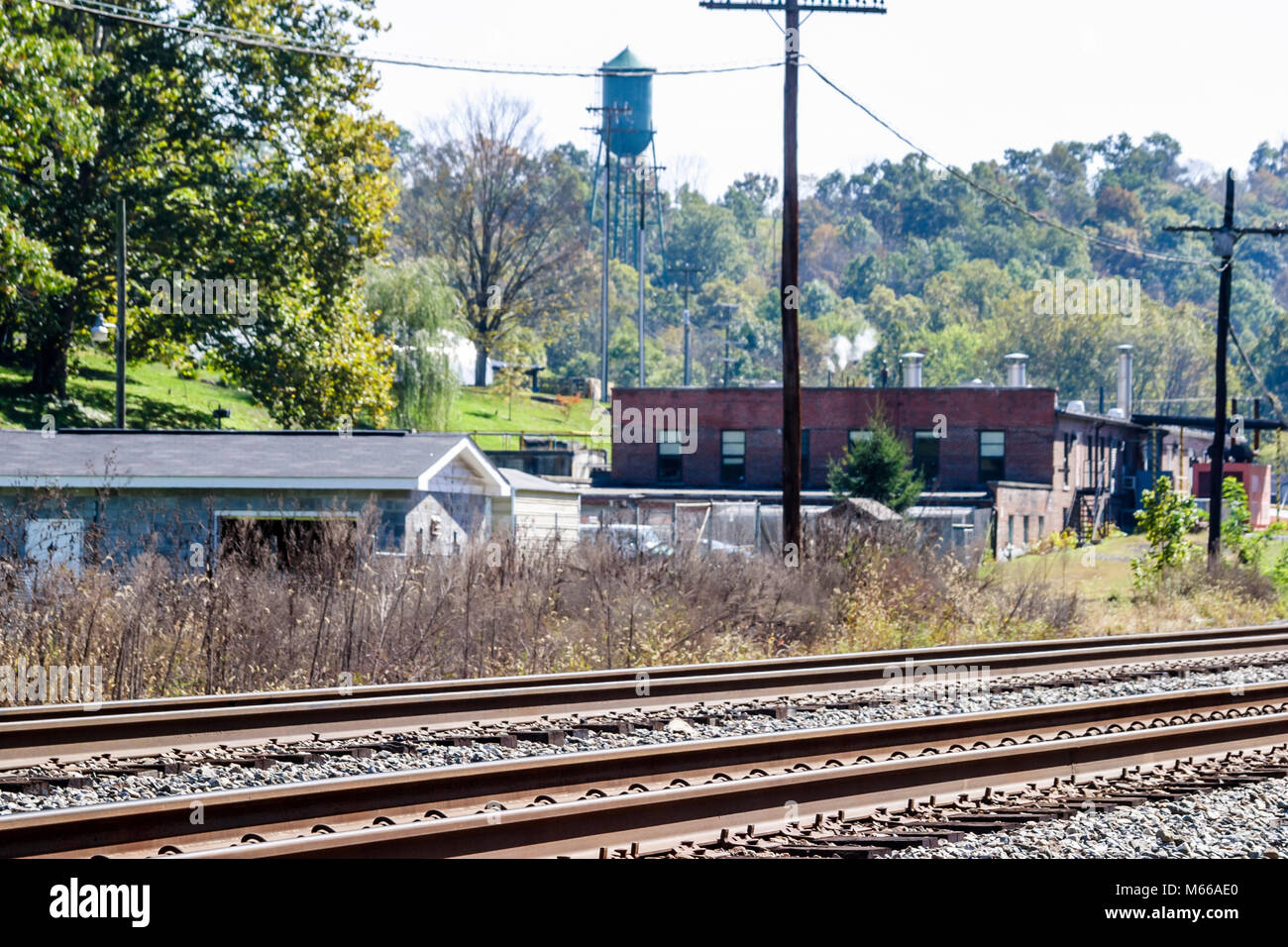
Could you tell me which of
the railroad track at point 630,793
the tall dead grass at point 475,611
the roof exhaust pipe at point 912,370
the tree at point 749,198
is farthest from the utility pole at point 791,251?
the tree at point 749,198

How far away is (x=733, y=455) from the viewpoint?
56656mm

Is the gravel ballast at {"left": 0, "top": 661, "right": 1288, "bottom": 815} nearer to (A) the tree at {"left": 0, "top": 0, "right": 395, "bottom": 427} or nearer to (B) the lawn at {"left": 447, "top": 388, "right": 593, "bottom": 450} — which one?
(A) the tree at {"left": 0, "top": 0, "right": 395, "bottom": 427}

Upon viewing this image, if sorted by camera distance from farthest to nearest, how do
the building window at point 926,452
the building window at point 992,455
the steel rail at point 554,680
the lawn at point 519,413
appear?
the lawn at point 519,413
the building window at point 926,452
the building window at point 992,455
the steel rail at point 554,680

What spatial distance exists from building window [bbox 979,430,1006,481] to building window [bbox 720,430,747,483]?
9369 millimetres

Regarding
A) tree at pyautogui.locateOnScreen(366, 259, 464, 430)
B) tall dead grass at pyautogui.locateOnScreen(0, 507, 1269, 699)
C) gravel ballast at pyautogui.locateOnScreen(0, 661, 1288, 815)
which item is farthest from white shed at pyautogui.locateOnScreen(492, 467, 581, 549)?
tree at pyautogui.locateOnScreen(366, 259, 464, 430)

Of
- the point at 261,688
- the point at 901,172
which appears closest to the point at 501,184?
the point at 261,688

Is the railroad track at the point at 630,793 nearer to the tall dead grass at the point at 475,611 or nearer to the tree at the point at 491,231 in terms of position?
the tall dead grass at the point at 475,611

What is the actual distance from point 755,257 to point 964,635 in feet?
477

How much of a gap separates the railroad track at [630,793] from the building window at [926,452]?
43363 mm

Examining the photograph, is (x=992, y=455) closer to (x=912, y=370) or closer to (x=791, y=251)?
(x=912, y=370)

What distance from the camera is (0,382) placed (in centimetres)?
4412

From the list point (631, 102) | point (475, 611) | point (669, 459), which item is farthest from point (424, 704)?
point (631, 102)

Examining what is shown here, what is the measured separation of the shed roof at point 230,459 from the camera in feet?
67.7
